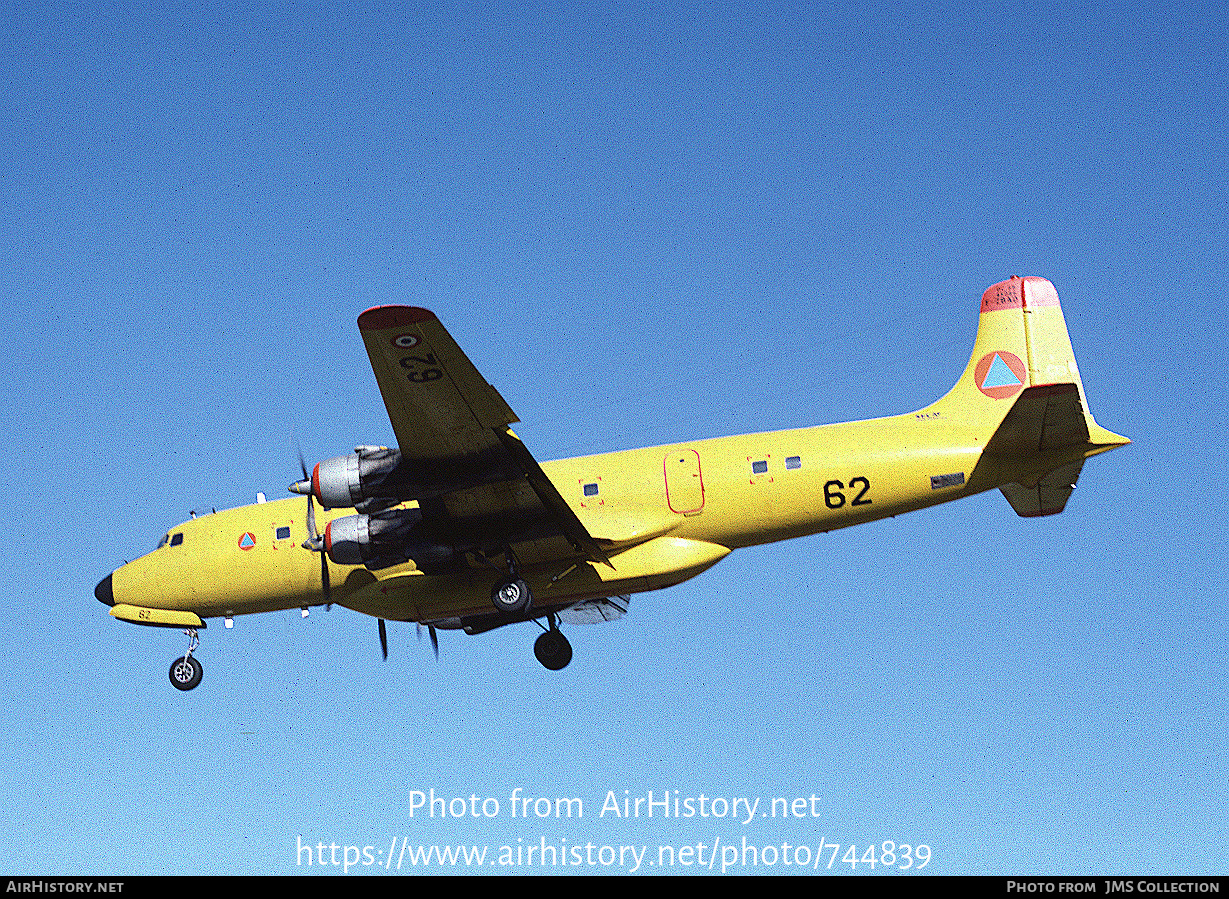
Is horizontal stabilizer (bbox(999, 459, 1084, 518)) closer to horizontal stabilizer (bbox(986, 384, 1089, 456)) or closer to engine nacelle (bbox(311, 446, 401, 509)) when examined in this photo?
horizontal stabilizer (bbox(986, 384, 1089, 456))

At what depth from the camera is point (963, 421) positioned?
2392 cm

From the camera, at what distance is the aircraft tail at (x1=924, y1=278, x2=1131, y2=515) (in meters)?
22.3

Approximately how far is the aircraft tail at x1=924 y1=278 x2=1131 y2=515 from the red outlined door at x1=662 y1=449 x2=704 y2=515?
4.76 m

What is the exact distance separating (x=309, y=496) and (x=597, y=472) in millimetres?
5409

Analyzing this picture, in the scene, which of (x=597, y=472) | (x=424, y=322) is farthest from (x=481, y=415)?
(x=597, y=472)

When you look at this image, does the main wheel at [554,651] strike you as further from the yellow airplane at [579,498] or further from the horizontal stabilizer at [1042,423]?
the horizontal stabilizer at [1042,423]

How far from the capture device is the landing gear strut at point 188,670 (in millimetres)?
25828

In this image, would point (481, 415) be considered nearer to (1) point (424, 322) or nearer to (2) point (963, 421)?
(1) point (424, 322)

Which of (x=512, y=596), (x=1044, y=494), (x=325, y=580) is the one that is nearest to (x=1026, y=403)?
(x=1044, y=494)

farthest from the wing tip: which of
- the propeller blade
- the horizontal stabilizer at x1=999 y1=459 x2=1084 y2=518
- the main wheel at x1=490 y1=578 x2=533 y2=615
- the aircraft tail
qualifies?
the horizontal stabilizer at x1=999 y1=459 x2=1084 y2=518

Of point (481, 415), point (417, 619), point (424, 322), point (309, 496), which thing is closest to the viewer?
point (424, 322)

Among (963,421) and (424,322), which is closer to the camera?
(424,322)
